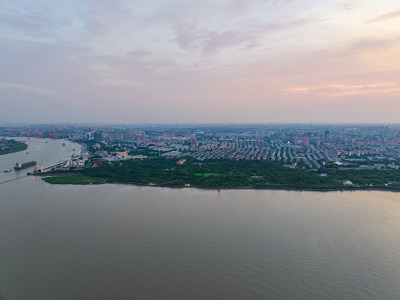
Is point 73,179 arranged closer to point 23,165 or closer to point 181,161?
point 23,165

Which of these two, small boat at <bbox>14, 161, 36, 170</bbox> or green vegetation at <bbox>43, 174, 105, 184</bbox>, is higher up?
small boat at <bbox>14, 161, 36, 170</bbox>

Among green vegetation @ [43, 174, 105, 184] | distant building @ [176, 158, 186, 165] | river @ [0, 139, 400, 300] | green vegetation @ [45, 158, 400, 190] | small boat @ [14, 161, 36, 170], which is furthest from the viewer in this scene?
distant building @ [176, 158, 186, 165]

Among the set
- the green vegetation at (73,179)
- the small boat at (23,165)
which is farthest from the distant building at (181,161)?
the small boat at (23,165)

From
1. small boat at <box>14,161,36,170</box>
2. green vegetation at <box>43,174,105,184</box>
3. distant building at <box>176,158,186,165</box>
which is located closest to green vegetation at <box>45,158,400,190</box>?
green vegetation at <box>43,174,105,184</box>

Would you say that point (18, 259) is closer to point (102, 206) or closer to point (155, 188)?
point (102, 206)

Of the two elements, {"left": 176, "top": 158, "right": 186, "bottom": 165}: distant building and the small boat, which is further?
{"left": 176, "top": 158, "right": 186, "bottom": 165}: distant building

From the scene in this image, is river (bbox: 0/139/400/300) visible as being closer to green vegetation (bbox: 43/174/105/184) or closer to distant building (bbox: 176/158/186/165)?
green vegetation (bbox: 43/174/105/184)

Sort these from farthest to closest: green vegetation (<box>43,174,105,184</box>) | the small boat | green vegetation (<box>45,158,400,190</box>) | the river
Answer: the small boat < green vegetation (<box>43,174,105,184</box>) < green vegetation (<box>45,158,400,190</box>) < the river

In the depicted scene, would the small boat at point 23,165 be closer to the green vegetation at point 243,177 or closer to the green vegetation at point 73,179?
the green vegetation at point 73,179
